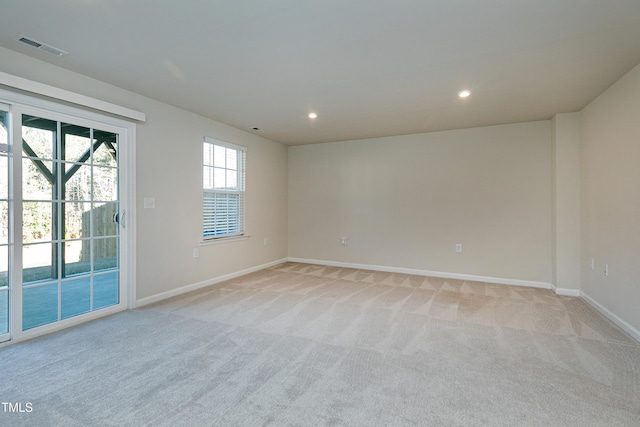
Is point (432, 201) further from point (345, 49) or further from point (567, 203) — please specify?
point (345, 49)

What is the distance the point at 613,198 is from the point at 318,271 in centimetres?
389

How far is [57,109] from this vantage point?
9.12ft

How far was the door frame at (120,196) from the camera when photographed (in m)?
2.53

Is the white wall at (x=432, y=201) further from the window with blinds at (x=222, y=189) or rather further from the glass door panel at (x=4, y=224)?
the glass door panel at (x=4, y=224)

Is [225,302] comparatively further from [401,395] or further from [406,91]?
[406,91]

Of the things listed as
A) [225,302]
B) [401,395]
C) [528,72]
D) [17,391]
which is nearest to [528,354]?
[401,395]

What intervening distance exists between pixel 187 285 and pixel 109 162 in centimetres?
176

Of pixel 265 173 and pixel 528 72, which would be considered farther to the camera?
pixel 265 173

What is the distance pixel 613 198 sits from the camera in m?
3.07

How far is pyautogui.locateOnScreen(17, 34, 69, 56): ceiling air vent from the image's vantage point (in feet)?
7.50

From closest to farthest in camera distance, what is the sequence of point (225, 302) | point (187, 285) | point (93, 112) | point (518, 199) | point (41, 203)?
point (41, 203)
point (93, 112)
point (225, 302)
point (187, 285)
point (518, 199)

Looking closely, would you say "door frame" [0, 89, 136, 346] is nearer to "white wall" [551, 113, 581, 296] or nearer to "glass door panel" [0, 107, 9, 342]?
"glass door panel" [0, 107, 9, 342]

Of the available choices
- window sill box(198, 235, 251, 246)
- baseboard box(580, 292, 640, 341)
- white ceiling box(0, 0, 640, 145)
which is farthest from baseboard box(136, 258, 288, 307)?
baseboard box(580, 292, 640, 341)

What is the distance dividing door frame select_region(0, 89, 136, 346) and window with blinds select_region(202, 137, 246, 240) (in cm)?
107
